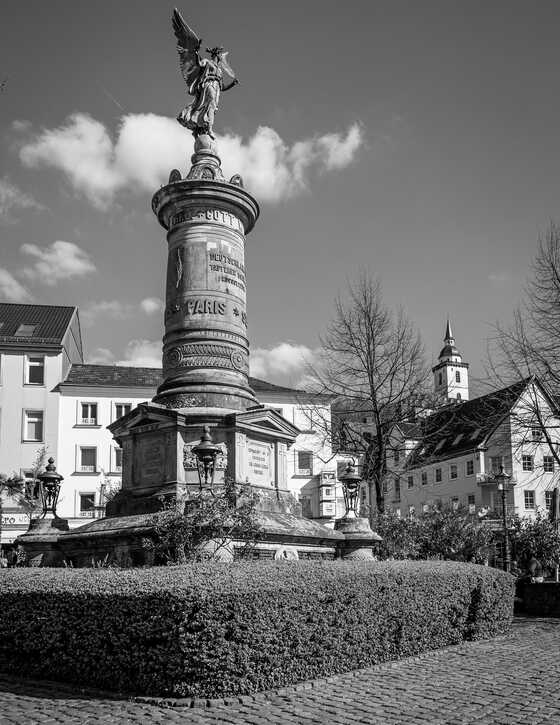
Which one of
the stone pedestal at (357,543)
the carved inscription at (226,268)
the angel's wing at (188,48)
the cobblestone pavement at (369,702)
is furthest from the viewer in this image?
the angel's wing at (188,48)

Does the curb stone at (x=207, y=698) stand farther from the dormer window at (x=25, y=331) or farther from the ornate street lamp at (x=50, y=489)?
the dormer window at (x=25, y=331)

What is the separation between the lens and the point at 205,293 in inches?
712

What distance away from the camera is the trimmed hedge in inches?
347

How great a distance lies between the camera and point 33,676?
10.1m

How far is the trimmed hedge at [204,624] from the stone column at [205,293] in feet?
21.7

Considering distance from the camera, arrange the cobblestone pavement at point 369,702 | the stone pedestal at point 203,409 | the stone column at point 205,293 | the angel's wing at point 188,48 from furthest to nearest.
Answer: the angel's wing at point 188,48 < the stone column at point 205,293 < the stone pedestal at point 203,409 < the cobblestone pavement at point 369,702

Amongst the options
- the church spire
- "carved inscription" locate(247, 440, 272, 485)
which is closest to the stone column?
"carved inscription" locate(247, 440, 272, 485)

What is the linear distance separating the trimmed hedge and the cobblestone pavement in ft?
0.92

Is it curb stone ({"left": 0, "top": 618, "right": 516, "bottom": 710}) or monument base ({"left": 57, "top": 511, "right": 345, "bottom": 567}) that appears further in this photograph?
monument base ({"left": 57, "top": 511, "right": 345, "bottom": 567})

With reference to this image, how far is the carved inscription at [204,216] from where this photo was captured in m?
18.6

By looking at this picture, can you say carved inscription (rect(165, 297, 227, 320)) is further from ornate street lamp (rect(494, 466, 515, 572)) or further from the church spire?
the church spire

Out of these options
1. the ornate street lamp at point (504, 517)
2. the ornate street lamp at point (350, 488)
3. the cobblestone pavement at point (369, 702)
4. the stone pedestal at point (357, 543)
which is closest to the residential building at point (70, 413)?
the ornate street lamp at point (504, 517)

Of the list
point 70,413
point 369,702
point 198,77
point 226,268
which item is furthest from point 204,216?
point 70,413

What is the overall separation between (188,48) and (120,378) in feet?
102
